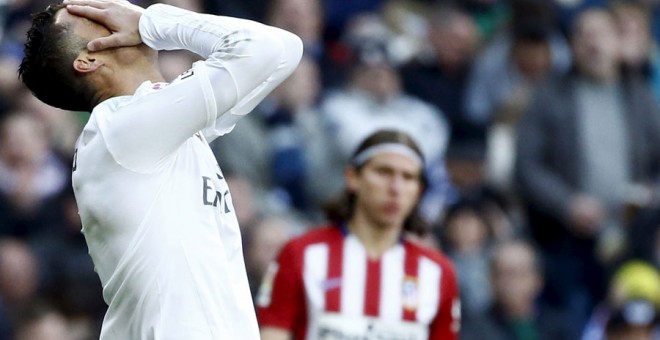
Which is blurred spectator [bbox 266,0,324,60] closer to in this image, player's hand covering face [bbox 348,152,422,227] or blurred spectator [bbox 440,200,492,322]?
blurred spectator [bbox 440,200,492,322]

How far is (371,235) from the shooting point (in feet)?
20.6

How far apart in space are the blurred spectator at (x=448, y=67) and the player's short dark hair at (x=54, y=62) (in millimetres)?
5870

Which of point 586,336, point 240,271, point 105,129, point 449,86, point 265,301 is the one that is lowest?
point 586,336

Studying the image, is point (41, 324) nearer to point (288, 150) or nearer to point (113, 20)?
point (288, 150)

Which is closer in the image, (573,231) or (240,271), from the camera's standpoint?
(240,271)

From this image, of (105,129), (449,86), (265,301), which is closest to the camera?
(105,129)

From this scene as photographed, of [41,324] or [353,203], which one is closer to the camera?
[353,203]

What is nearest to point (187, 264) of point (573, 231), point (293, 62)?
point (293, 62)

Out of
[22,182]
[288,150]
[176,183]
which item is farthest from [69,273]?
[176,183]

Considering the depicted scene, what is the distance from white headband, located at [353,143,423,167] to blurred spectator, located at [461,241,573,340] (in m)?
2.44

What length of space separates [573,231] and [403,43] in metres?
1.84

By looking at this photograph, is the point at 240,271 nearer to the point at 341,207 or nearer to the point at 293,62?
the point at 293,62

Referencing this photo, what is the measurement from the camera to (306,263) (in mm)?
6086

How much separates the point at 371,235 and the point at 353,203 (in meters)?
0.18
